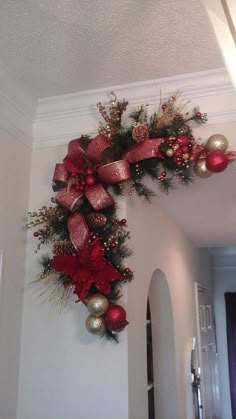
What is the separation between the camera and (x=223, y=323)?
5.09 metres

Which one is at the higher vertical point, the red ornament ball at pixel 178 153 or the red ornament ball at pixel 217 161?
the red ornament ball at pixel 178 153

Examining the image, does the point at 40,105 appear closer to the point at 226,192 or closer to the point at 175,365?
the point at 226,192

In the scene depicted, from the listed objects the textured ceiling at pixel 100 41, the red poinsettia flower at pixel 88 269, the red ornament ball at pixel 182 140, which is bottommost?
the red poinsettia flower at pixel 88 269

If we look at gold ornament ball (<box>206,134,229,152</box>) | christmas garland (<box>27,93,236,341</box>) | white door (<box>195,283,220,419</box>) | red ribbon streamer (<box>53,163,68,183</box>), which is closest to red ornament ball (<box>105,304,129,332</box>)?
christmas garland (<box>27,93,236,341</box>)

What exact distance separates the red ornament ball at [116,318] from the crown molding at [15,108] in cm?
74

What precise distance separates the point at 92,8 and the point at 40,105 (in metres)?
0.56

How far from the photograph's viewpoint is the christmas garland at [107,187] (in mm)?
1240

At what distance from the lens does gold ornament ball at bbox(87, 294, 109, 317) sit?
122 centimetres

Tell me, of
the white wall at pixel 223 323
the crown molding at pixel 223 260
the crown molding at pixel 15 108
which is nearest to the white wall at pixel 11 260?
the crown molding at pixel 15 108

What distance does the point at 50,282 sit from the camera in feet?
4.65

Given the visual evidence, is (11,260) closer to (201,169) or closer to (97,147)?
(97,147)

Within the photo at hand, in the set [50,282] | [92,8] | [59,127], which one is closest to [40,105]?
[59,127]

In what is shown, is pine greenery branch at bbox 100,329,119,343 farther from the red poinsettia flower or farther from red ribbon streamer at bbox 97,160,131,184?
red ribbon streamer at bbox 97,160,131,184

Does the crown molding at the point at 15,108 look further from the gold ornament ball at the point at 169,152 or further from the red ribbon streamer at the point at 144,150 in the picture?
the gold ornament ball at the point at 169,152
